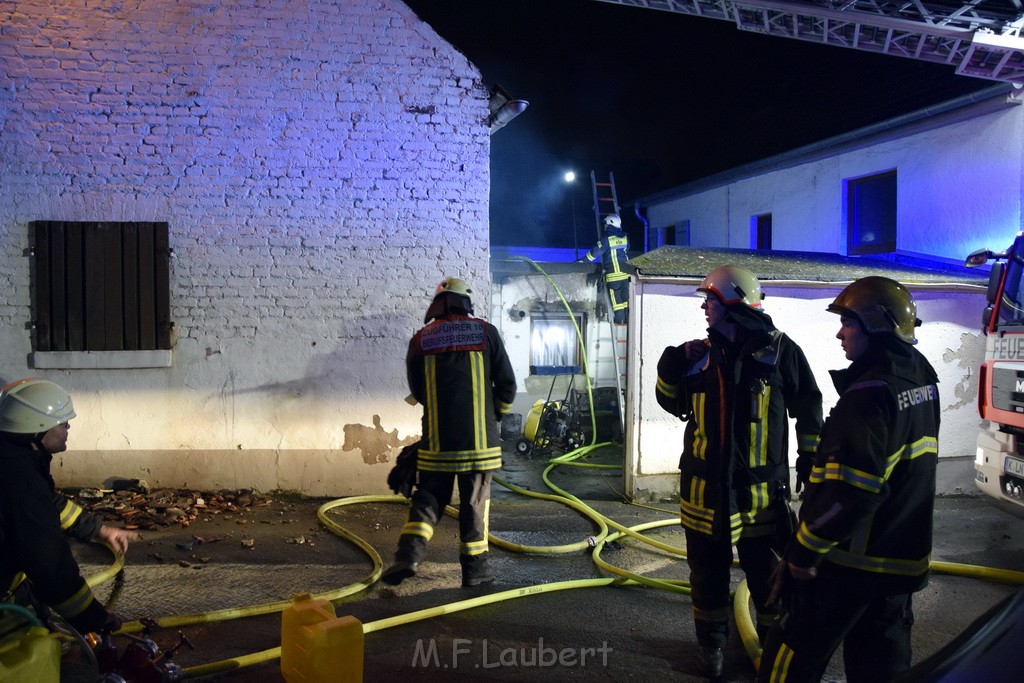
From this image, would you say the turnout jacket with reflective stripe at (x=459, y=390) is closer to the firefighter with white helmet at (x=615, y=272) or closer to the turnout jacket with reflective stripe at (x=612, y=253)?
the firefighter with white helmet at (x=615, y=272)

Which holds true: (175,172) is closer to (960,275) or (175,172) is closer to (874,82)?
(960,275)

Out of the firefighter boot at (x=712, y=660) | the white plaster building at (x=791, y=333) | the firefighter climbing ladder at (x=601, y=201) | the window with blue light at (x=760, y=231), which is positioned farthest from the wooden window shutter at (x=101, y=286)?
the window with blue light at (x=760, y=231)

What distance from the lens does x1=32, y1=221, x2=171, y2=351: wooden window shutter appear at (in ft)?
22.1

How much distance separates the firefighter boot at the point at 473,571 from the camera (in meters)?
4.71

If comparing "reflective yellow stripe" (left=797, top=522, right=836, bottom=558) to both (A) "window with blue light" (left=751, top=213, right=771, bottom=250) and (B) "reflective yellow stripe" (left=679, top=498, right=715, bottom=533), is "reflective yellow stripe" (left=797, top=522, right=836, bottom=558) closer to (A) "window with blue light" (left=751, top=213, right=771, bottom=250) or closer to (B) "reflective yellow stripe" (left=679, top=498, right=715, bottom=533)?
(B) "reflective yellow stripe" (left=679, top=498, right=715, bottom=533)

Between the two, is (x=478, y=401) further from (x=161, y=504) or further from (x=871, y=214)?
(x=871, y=214)

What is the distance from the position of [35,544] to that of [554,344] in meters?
9.74

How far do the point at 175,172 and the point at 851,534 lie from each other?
21.9ft

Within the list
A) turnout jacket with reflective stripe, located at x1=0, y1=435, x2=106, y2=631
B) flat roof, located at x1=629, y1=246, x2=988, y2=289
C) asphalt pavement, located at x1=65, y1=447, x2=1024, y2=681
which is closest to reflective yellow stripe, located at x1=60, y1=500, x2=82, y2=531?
turnout jacket with reflective stripe, located at x1=0, y1=435, x2=106, y2=631

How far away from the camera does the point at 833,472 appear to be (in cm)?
251

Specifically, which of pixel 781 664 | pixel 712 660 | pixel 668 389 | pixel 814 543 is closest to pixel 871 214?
pixel 668 389

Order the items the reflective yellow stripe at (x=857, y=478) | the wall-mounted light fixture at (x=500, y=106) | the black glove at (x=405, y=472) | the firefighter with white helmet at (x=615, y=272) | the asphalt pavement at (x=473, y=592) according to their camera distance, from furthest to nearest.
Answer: the firefighter with white helmet at (x=615, y=272), the wall-mounted light fixture at (x=500, y=106), the black glove at (x=405, y=472), the asphalt pavement at (x=473, y=592), the reflective yellow stripe at (x=857, y=478)

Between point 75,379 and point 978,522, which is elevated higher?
point 75,379

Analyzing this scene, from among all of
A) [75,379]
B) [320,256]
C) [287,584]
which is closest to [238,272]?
[320,256]
